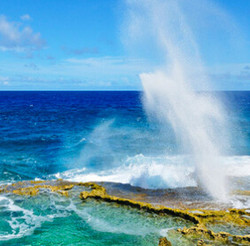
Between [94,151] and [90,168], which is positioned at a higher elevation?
[94,151]

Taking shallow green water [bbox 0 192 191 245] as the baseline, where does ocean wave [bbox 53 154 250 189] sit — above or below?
above

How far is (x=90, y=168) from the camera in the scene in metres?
27.8

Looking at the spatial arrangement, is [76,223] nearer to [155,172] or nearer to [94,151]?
[155,172]

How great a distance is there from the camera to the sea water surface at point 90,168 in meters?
14.7

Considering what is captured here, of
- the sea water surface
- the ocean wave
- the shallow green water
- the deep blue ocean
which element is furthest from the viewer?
the deep blue ocean

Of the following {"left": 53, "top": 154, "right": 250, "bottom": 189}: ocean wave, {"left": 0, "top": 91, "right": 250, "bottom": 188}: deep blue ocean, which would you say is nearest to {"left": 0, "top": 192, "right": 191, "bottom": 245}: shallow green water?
{"left": 53, "top": 154, "right": 250, "bottom": 189}: ocean wave

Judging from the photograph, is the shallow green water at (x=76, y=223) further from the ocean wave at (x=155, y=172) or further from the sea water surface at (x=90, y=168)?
the ocean wave at (x=155, y=172)

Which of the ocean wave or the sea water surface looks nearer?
the sea water surface

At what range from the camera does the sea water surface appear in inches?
579

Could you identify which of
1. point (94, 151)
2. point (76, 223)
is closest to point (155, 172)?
point (76, 223)

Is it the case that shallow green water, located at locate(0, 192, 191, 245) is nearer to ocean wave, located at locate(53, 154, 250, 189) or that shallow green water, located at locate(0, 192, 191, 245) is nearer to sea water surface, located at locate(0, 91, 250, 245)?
sea water surface, located at locate(0, 91, 250, 245)

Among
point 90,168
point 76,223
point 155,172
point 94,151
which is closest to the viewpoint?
point 76,223

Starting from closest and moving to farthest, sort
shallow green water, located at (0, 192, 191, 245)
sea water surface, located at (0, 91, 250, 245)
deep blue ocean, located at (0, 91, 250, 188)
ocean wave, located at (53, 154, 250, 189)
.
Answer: shallow green water, located at (0, 192, 191, 245) < sea water surface, located at (0, 91, 250, 245) < ocean wave, located at (53, 154, 250, 189) < deep blue ocean, located at (0, 91, 250, 188)

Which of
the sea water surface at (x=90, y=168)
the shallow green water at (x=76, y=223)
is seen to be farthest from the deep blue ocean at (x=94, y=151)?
the shallow green water at (x=76, y=223)
